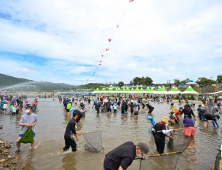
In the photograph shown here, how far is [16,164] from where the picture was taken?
464 centimetres

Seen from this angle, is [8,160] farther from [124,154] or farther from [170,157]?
[170,157]

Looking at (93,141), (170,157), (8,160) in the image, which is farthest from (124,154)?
(8,160)

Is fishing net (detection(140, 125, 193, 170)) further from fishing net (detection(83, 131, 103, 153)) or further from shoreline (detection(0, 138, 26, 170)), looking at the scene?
shoreline (detection(0, 138, 26, 170))

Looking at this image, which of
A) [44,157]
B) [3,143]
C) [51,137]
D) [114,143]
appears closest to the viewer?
[44,157]

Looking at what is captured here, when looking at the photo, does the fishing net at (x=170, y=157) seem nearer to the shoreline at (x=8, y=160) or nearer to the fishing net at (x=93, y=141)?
the fishing net at (x=93, y=141)

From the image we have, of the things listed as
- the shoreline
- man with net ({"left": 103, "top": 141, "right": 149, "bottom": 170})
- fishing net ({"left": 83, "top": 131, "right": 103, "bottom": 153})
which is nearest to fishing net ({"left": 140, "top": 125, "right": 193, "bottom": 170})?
man with net ({"left": 103, "top": 141, "right": 149, "bottom": 170})

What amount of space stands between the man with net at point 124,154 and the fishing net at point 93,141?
2892mm

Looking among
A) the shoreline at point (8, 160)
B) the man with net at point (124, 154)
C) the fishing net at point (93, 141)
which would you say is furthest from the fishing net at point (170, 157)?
the shoreline at point (8, 160)

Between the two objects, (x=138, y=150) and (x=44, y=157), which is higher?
(x=138, y=150)

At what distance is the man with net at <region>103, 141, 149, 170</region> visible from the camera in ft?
7.64

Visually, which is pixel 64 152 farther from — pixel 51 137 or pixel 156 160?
pixel 156 160

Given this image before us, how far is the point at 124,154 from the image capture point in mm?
2354

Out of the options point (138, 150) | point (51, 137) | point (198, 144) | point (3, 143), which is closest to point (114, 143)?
point (51, 137)

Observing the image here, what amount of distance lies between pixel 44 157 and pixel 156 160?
4055 millimetres
